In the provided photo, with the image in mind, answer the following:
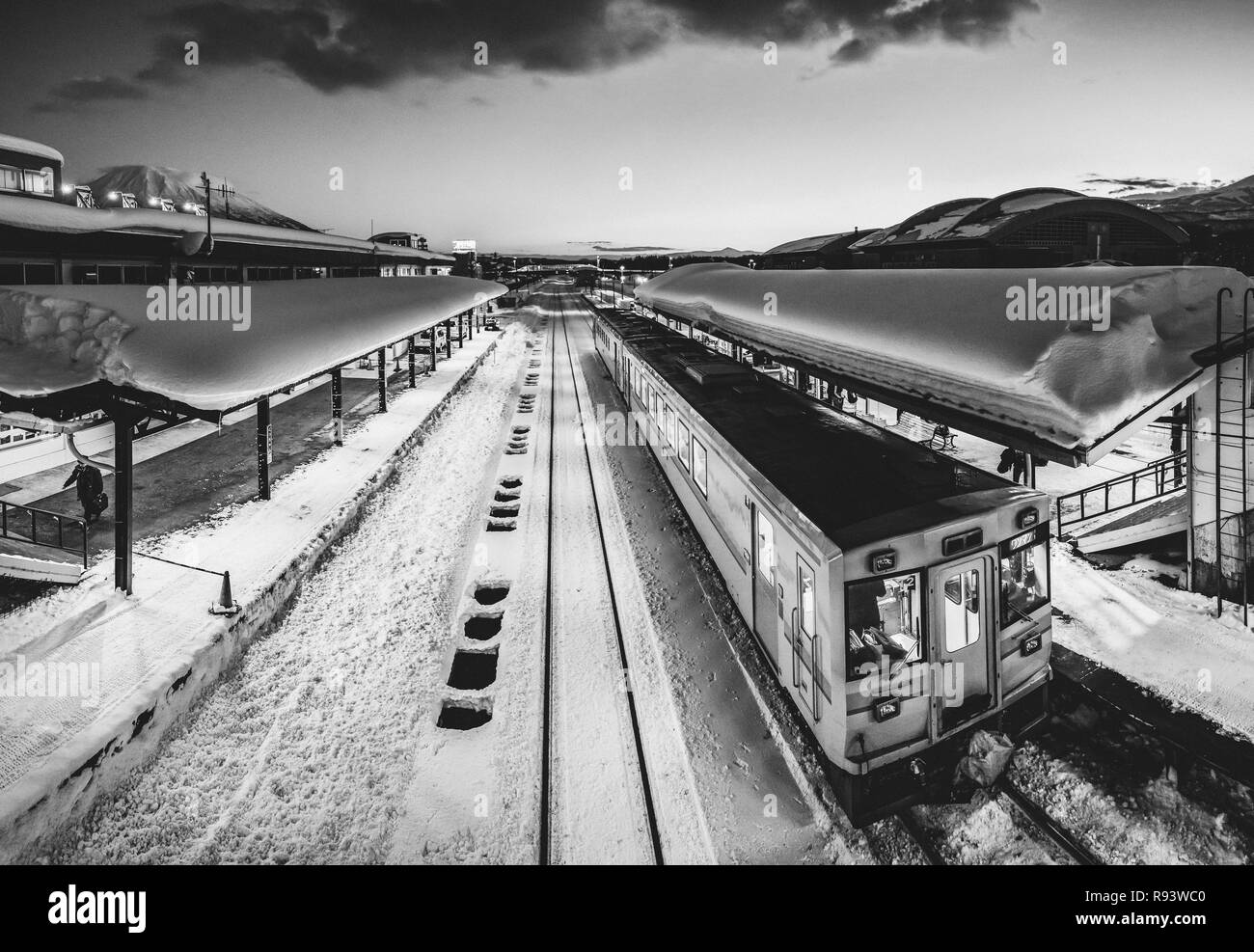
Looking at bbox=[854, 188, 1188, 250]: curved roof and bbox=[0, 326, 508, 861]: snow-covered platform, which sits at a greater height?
bbox=[854, 188, 1188, 250]: curved roof

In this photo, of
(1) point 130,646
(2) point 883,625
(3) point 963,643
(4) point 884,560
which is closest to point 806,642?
(2) point 883,625

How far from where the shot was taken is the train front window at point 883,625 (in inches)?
195

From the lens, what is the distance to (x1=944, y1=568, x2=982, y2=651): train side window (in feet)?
17.2

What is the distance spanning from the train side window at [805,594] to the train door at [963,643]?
0.93m

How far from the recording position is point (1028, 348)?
12.5 feet

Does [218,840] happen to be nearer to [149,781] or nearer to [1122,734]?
[149,781]

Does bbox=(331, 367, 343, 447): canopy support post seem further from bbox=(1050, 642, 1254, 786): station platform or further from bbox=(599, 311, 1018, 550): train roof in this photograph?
bbox=(1050, 642, 1254, 786): station platform

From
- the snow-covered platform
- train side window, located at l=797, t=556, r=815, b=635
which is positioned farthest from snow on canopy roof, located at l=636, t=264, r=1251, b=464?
the snow-covered platform

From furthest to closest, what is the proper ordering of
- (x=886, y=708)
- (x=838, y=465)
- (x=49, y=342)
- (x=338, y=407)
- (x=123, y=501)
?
1. (x=338, y=407)
2. (x=123, y=501)
3. (x=838, y=465)
4. (x=886, y=708)
5. (x=49, y=342)

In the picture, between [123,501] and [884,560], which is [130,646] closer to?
[123,501]

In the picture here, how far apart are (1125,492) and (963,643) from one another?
11.1 metres

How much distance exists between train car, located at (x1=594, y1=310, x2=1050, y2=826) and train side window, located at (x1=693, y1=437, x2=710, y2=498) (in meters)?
2.42
